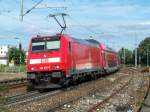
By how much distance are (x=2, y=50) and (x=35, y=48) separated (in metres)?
138

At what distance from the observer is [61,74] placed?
25.1 meters

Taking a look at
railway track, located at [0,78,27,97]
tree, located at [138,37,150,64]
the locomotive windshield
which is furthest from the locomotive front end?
tree, located at [138,37,150,64]

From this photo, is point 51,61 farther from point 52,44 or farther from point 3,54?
point 3,54

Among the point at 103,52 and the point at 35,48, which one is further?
the point at 103,52

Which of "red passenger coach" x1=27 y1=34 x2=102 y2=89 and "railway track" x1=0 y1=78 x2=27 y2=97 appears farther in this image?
"red passenger coach" x1=27 y1=34 x2=102 y2=89

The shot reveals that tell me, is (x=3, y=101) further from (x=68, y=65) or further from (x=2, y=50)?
(x=2, y=50)

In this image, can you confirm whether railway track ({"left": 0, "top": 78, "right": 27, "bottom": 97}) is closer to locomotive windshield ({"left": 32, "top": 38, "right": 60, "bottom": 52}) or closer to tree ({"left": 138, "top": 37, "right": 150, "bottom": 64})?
locomotive windshield ({"left": 32, "top": 38, "right": 60, "bottom": 52})

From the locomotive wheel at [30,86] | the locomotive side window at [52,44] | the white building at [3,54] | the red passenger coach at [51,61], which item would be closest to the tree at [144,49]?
the white building at [3,54]

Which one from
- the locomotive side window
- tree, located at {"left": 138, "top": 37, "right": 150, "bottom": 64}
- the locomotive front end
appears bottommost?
the locomotive front end

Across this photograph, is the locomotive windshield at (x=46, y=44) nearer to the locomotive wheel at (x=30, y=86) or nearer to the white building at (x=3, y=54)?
the locomotive wheel at (x=30, y=86)

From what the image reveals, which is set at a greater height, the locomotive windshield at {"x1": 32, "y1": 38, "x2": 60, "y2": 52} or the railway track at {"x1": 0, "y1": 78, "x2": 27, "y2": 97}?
the locomotive windshield at {"x1": 32, "y1": 38, "x2": 60, "y2": 52}

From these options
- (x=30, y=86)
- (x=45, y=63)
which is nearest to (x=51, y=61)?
(x=45, y=63)

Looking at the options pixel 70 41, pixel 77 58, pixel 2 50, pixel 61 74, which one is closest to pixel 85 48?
pixel 77 58

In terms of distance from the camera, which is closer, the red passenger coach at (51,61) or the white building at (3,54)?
the red passenger coach at (51,61)
